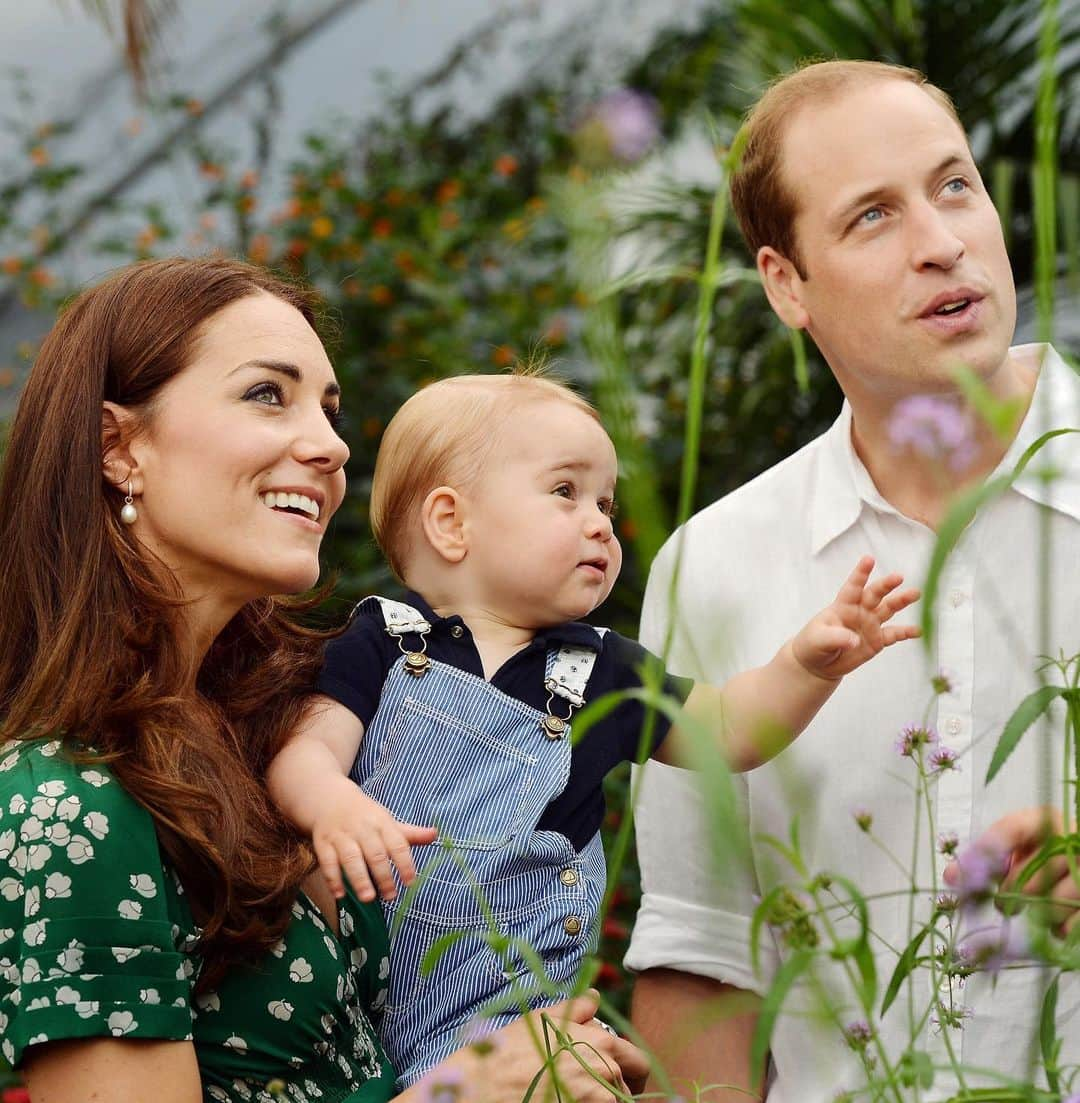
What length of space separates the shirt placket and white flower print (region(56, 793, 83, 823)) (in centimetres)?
108

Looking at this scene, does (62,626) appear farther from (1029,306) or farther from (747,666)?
(1029,306)

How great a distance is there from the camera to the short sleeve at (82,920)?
1.58 metres

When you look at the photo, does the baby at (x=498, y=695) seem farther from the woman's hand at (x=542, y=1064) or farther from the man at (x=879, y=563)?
the man at (x=879, y=563)

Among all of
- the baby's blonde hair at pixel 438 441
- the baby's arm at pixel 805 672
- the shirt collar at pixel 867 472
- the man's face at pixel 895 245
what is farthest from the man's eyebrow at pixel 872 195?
the baby's arm at pixel 805 672

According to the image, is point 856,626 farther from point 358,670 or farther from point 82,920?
point 82,920

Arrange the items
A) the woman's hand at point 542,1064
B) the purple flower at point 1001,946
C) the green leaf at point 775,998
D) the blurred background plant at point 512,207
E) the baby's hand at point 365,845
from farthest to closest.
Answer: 1. the blurred background plant at point 512,207
2. the woman's hand at point 542,1064
3. the baby's hand at point 365,845
4. the purple flower at point 1001,946
5. the green leaf at point 775,998

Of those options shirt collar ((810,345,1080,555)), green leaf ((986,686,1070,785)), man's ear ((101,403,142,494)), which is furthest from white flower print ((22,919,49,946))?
shirt collar ((810,345,1080,555))

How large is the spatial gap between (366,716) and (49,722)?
15.2 inches

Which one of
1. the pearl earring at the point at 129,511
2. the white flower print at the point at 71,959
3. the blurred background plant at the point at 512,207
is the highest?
the blurred background plant at the point at 512,207

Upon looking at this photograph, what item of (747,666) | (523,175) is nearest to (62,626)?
(747,666)

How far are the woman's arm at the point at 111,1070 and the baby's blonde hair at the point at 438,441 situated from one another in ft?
2.50

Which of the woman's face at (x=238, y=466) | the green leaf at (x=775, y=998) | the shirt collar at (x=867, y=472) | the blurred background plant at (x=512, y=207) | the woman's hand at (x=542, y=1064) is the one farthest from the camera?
the blurred background plant at (x=512, y=207)

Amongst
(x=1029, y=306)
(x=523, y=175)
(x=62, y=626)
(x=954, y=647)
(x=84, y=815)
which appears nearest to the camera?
(x=84, y=815)

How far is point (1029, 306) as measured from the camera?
4.38 meters
